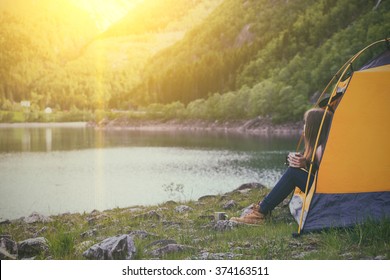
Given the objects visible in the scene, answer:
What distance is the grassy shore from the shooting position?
16.6 feet

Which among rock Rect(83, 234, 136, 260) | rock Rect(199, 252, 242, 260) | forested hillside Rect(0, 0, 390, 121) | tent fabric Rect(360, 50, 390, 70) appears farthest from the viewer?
forested hillside Rect(0, 0, 390, 121)

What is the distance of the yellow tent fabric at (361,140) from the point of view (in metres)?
6.04

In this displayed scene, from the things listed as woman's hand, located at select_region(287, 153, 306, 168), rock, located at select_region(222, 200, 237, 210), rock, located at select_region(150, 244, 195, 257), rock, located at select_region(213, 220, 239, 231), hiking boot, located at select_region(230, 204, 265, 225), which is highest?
woman's hand, located at select_region(287, 153, 306, 168)

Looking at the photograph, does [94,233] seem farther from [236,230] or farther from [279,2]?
[279,2]

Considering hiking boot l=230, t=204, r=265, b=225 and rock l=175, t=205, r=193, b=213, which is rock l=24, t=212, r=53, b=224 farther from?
hiking boot l=230, t=204, r=265, b=225

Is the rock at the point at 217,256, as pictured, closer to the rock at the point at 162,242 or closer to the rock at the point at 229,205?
the rock at the point at 162,242

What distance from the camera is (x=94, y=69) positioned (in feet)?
43.4

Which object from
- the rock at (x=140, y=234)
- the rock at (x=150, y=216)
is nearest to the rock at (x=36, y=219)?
the rock at (x=150, y=216)

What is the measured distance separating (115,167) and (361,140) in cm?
2068

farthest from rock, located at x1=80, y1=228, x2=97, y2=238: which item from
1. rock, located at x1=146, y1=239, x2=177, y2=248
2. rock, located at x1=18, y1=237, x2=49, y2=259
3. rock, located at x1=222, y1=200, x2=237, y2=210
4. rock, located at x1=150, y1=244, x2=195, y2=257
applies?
rock, located at x1=222, y1=200, x2=237, y2=210

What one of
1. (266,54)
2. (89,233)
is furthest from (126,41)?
(266,54)

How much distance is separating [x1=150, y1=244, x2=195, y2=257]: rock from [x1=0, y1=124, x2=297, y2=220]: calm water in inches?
267

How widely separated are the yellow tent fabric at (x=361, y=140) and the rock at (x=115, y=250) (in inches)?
111

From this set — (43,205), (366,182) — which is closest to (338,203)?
(366,182)
